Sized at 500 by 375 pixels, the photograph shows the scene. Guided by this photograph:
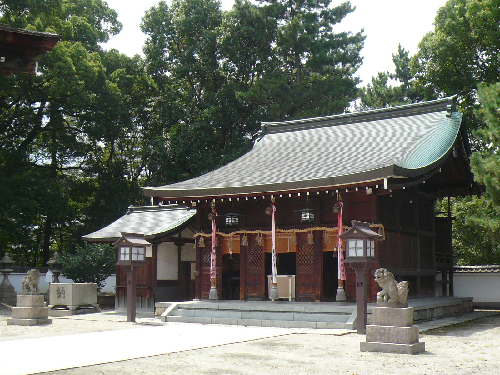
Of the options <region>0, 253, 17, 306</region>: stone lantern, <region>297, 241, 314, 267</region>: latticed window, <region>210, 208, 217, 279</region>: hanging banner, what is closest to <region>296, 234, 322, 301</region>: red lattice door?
<region>297, 241, 314, 267</region>: latticed window

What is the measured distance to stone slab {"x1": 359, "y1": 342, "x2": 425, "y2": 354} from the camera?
9.05m

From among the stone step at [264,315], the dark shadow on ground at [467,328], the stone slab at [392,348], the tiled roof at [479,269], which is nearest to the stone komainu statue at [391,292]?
the stone slab at [392,348]

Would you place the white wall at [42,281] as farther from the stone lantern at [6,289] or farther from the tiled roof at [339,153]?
the tiled roof at [339,153]

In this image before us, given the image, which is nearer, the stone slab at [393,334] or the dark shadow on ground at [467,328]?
the stone slab at [393,334]

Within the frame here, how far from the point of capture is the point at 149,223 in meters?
19.0

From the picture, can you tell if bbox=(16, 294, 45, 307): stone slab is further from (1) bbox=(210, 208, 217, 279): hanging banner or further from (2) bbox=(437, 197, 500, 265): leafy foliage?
(2) bbox=(437, 197, 500, 265): leafy foliage

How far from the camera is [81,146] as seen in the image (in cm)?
3109

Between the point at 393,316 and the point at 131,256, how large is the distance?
7372 mm

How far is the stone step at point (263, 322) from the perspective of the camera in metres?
13.0

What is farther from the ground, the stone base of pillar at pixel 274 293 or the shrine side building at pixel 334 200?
the shrine side building at pixel 334 200

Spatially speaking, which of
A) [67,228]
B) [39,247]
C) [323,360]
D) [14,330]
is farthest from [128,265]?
[39,247]

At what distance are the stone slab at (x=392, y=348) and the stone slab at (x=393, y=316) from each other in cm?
33

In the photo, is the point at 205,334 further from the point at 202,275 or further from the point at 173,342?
the point at 202,275

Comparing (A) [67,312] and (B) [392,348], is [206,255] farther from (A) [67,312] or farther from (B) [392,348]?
(B) [392,348]
